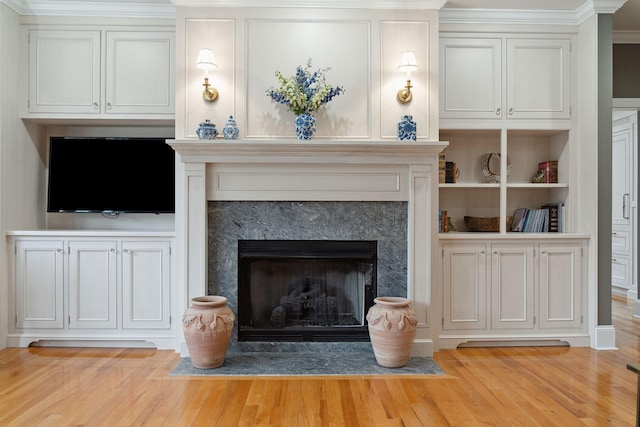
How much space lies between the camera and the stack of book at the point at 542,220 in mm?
3994

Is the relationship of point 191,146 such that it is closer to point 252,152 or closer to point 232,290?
point 252,152

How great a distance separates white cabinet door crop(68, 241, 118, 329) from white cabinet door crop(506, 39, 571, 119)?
3.56 meters

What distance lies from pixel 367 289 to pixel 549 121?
6.97 feet

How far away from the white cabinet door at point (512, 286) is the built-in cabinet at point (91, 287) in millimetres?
2674

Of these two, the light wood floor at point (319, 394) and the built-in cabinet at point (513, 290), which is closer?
the light wood floor at point (319, 394)

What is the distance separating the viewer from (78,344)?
3.73 metres

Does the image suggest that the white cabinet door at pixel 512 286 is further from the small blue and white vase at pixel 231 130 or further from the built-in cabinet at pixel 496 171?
the small blue and white vase at pixel 231 130

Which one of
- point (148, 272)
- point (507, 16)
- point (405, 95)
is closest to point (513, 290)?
point (405, 95)

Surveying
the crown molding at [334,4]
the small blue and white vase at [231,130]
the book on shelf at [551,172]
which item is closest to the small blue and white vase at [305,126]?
the small blue and white vase at [231,130]

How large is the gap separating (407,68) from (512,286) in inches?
77.8

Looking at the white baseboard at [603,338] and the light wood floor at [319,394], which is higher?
Answer: the white baseboard at [603,338]

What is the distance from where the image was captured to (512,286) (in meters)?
3.78

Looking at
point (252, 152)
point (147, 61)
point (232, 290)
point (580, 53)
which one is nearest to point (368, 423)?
point (232, 290)

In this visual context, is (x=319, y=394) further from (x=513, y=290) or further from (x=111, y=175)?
(x=111, y=175)
